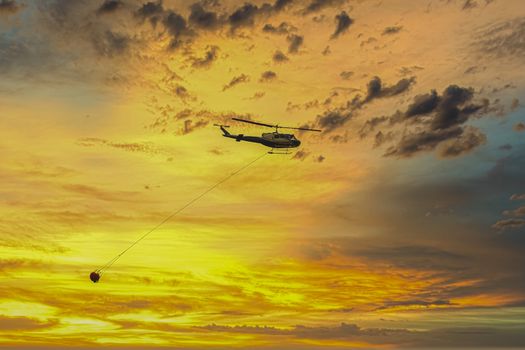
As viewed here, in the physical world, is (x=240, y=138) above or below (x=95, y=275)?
above

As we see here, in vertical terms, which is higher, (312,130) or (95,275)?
(312,130)

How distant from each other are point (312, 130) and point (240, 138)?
2423 centimetres

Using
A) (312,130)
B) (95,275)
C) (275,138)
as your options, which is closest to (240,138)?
(275,138)

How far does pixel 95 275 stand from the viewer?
10600 centimetres

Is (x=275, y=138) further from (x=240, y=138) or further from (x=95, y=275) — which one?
(x=95, y=275)

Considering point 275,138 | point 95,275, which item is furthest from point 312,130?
point 95,275

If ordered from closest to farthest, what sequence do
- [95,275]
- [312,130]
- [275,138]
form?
[95,275], [312,130], [275,138]

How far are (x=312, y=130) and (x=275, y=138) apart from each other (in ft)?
57.3

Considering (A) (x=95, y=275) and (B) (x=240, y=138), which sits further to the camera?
(B) (x=240, y=138)

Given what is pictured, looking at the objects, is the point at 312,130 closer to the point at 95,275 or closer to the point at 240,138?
the point at 240,138

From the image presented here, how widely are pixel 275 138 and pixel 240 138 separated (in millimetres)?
8796

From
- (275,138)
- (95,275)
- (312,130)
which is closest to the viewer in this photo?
(95,275)

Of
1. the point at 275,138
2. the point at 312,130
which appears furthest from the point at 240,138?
the point at 312,130

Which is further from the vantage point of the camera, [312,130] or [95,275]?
[312,130]
